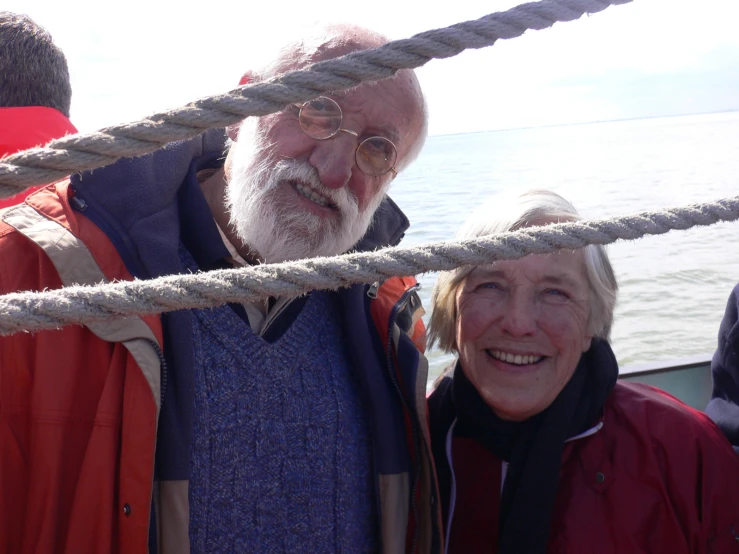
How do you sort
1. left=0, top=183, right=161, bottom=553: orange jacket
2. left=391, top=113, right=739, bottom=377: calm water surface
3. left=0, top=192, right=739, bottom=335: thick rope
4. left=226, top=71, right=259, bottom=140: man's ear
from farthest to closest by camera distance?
left=391, top=113, right=739, bottom=377: calm water surface, left=226, top=71, right=259, bottom=140: man's ear, left=0, top=183, right=161, bottom=553: orange jacket, left=0, top=192, right=739, bottom=335: thick rope

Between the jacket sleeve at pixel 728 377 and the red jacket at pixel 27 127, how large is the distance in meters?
2.24

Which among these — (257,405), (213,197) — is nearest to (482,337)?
(257,405)

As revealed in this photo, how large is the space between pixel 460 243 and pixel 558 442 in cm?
102

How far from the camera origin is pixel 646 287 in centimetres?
920

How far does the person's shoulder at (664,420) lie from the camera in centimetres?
183

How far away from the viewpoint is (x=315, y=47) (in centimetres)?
198

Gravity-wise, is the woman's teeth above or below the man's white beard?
below

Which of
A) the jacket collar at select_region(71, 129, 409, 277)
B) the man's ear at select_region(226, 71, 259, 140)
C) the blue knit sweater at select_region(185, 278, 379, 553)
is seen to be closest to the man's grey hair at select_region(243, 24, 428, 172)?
the man's ear at select_region(226, 71, 259, 140)

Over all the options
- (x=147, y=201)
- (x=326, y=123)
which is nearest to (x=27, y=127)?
(x=147, y=201)

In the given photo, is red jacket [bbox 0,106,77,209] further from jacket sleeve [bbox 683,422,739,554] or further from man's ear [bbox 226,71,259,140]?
jacket sleeve [bbox 683,422,739,554]

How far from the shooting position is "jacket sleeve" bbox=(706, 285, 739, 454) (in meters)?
1.93

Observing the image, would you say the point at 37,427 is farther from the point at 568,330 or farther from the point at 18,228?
the point at 568,330

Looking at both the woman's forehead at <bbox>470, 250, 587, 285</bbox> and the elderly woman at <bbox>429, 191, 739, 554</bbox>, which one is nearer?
Result: the elderly woman at <bbox>429, 191, 739, 554</bbox>

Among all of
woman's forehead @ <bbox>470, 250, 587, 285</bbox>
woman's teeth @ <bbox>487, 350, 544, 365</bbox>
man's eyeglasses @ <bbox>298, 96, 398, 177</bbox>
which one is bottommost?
woman's teeth @ <bbox>487, 350, 544, 365</bbox>
